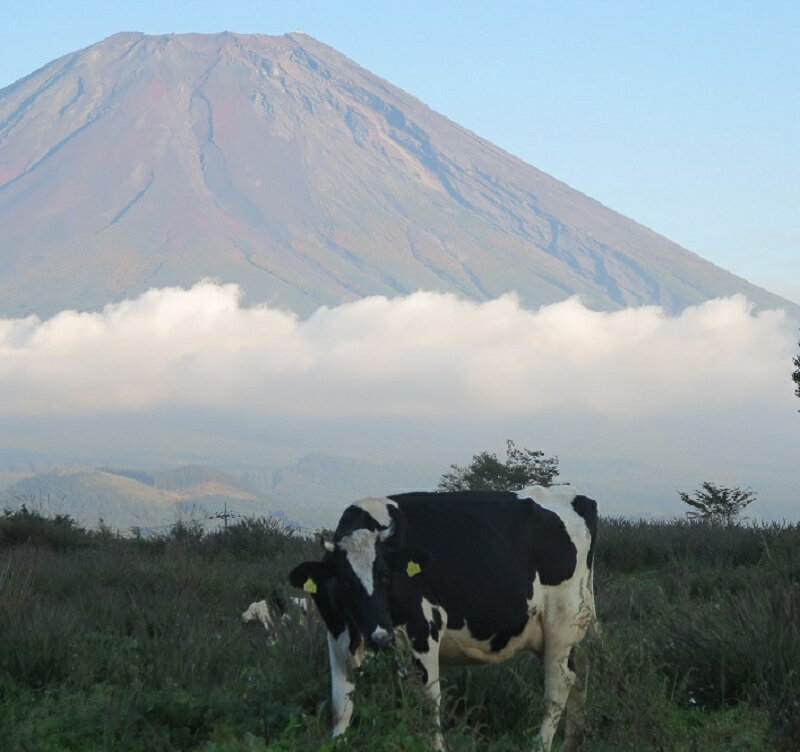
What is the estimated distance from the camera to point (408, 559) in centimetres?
795

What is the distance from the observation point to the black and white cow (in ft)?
25.6

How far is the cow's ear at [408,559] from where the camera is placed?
7.93 meters

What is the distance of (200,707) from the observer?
8.35 meters

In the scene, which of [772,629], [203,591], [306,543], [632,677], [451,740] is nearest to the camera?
[451,740]

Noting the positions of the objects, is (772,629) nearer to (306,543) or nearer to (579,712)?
(579,712)

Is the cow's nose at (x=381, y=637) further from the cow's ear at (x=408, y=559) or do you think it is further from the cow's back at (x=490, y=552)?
the cow's back at (x=490, y=552)

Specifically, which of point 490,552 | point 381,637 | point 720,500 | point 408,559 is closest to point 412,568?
point 408,559

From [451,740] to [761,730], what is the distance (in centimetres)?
244

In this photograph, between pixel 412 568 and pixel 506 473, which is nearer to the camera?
pixel 412 568

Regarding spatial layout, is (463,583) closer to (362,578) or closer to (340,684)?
(362,578)

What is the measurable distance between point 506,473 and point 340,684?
90.5ft

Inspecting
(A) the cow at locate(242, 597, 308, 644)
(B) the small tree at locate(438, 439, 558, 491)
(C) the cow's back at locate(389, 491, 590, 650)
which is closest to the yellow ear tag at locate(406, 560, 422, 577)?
(C) the cow's back at locate(389, 491, 590, 650)

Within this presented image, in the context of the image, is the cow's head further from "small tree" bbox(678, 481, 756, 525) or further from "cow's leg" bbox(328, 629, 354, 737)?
"small tree" bbox(678, 481, 756, 525)

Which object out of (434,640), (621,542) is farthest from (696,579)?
(434,640)
